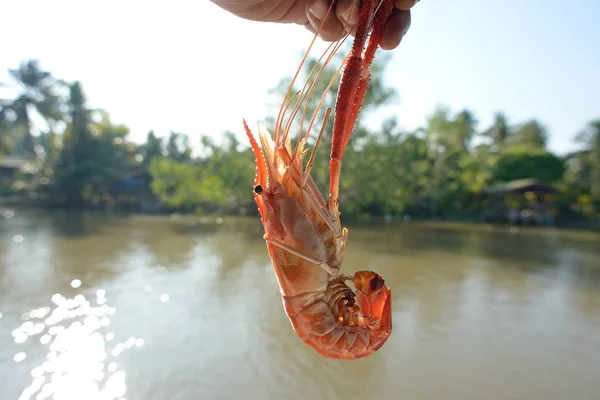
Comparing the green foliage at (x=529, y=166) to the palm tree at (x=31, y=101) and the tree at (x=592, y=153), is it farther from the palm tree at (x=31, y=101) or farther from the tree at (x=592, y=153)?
the palm tree at (x=31, y=101)

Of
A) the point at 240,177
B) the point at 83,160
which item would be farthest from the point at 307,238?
the point at 83,160

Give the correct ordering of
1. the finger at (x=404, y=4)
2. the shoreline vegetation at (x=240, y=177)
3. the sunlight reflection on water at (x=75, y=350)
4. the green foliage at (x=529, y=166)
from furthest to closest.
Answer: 1. the green foliage at (x=529, y=166)
2. the shoreline vegetation at (x=240, y=177)
3. the sunlight reflection on water at (x=75, y=350)
4. the finger at (x=404, y=4)

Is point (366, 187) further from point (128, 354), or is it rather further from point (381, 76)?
point (128, 354)

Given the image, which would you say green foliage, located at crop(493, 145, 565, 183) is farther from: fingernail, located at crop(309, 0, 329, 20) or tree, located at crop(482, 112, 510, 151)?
fingernail, located at crop(309, 0, 329, 20)

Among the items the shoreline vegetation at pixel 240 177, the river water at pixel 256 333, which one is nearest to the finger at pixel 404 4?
the river water at pixel 256 333

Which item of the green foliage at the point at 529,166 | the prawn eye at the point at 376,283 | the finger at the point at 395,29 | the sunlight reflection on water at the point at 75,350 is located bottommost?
the sunlight reflection on water at the point at 75,350

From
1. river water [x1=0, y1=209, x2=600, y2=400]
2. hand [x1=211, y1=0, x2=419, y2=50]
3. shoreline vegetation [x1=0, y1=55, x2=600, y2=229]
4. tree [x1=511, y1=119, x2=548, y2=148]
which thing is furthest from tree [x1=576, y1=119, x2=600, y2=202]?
hand [x1=211, y1=0, x2=419, y2=50]

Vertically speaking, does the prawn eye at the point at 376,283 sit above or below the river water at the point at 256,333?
above
